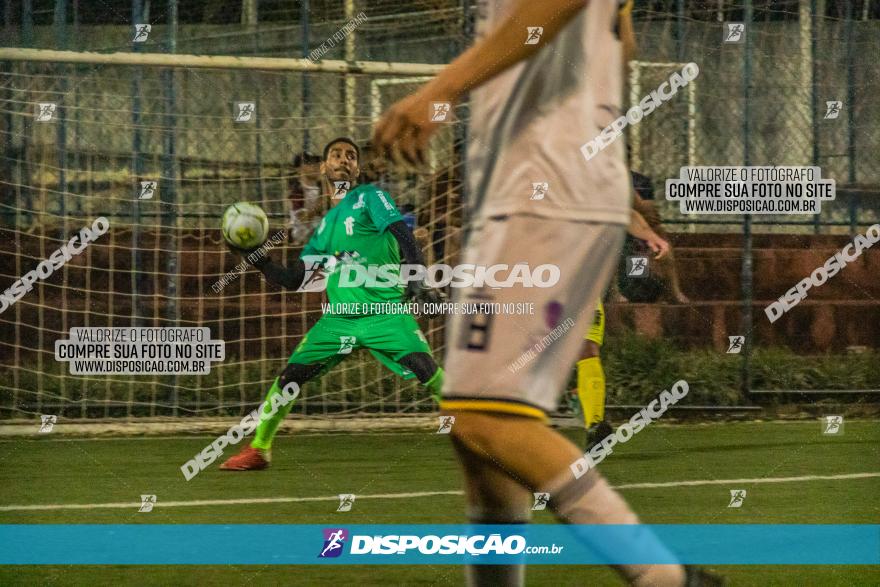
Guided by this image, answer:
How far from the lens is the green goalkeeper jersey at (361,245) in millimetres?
7773

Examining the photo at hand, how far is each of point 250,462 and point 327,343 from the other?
0.72 meters

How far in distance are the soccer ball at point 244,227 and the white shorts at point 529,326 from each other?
3.26m

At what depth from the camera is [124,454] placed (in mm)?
8398

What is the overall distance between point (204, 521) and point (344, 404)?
4115 mm

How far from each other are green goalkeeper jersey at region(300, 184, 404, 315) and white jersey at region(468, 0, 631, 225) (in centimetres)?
484

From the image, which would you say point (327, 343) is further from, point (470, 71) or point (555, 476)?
point (470, 71)

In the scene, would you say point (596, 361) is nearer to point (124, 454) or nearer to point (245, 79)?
point (124, 454)

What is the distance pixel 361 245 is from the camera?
793 centimetres

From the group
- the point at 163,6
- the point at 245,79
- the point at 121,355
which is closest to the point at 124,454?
the point at 121,355

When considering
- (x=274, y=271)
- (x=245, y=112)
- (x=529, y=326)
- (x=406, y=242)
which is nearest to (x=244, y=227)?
(x=274, y=271)

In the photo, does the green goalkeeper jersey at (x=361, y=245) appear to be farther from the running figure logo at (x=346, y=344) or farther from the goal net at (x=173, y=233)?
the goal net at (x=173, y=233)

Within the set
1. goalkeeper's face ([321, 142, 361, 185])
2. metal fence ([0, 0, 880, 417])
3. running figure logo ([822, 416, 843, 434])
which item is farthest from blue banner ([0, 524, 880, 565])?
metal fence ([0, 0, 880, 417])

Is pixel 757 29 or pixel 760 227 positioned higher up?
pixel 757 29

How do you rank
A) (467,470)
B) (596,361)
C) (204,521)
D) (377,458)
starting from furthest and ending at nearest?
(377,458) < (596,361) < (204,521) < (467,470)
